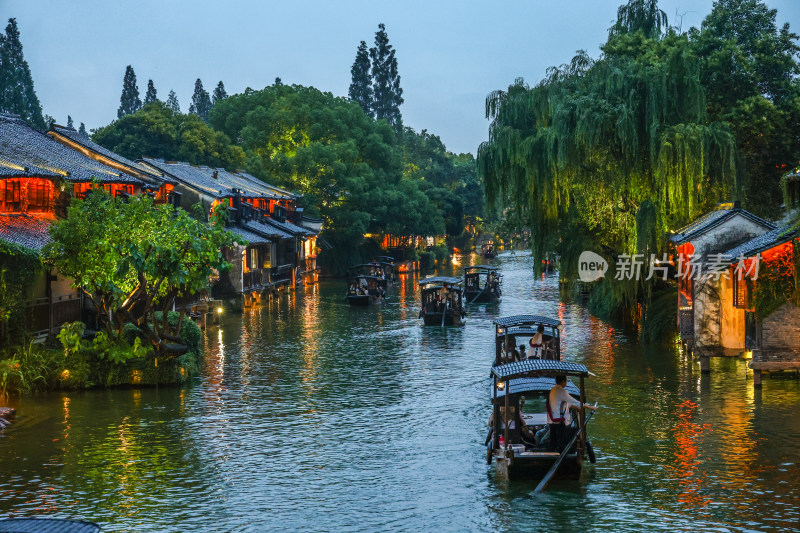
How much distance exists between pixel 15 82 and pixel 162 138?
4164 cm

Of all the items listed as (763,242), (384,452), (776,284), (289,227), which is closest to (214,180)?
(289,227)

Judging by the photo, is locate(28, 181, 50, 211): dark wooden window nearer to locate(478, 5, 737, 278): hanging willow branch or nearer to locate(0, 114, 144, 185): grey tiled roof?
locate(0, 114, 144, 185): grey tiled roof

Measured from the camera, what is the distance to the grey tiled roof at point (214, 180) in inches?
2488

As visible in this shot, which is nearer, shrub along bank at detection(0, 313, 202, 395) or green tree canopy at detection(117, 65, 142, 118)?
shrub along bank at detection(0, 313, 202, 395)

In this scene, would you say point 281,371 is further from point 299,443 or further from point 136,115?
point 136,115

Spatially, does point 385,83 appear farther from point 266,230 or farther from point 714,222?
point 714,222

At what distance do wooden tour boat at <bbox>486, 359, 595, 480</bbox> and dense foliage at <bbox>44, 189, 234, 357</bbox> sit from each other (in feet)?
43.9

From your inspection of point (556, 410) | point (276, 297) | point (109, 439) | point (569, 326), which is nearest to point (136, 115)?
point (276, 297)

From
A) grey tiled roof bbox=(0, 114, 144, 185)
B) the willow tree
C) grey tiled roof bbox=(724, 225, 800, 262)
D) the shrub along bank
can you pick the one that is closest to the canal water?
the shrub along bank

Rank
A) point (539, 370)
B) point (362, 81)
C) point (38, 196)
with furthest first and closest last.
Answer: point (362, 81) < point (38, 196) < point (539, 370)

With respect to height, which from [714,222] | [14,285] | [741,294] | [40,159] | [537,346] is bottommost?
[537,346]

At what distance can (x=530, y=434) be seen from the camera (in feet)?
66.5

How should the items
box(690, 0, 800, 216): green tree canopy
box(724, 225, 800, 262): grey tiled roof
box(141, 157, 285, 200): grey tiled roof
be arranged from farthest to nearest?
box(141, 157, 285, 200): grey tiled roof < box(690, 0, 800, 216): green tree canopy < box(724, 225, 800, 262): grey tiled roof

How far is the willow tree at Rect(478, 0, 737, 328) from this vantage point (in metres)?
35.7
